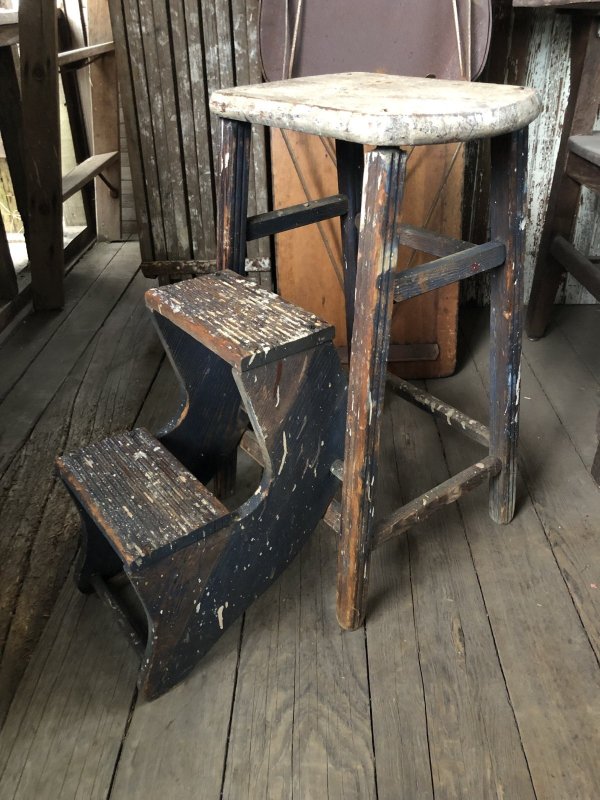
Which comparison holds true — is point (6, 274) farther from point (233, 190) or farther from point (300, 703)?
point (300, 703)

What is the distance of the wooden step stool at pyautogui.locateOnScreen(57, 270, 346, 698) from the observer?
101 cm

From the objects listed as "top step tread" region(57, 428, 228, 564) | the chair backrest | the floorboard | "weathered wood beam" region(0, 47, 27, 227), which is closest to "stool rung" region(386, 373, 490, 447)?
the floorboard

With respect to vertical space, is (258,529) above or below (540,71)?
below

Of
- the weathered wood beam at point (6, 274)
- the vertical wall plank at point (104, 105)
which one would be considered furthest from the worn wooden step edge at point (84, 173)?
the weathered wood beam at point (6, 274)

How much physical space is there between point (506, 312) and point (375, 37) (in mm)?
696

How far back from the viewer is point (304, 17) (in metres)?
1.46

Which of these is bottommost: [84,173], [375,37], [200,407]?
[200,407]

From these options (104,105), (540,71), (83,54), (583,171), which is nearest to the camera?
(583,171)

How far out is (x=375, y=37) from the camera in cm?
145

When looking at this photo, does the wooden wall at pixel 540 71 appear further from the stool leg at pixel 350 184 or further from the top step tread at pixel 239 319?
the top step tread at pixel 239 319

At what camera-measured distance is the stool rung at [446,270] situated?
1.00 meters

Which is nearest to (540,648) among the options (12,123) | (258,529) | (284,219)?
(258,529)

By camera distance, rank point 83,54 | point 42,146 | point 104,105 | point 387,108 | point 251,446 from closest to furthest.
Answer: point 387,108, point 251,446, point 42,146, point 83,54, point 104,105

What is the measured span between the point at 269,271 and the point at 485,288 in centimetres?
80
